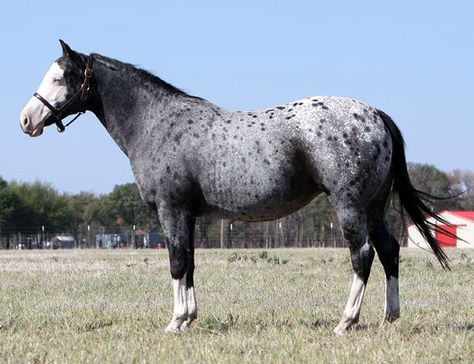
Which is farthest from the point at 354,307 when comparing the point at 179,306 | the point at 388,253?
the point at 179,306

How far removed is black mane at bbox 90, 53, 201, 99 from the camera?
9516 mm

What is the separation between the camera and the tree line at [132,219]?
76.9 metres

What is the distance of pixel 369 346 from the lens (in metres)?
7.11

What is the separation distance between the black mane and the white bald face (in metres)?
0.51

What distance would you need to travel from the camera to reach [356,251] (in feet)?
27.2

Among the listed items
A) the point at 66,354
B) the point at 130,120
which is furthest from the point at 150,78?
the point at 66,354

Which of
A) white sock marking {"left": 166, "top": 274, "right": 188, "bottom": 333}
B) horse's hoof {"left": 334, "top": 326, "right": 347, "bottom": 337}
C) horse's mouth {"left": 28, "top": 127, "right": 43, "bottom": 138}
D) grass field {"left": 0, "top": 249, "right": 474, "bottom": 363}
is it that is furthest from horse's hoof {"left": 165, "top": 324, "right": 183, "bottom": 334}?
horse's mouth {"left": 28, "top": 127, "right": 43, "bottom": 138}

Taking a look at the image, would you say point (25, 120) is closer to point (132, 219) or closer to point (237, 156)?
point (237, 156)

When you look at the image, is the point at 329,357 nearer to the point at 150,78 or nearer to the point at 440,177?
the point at 150,78

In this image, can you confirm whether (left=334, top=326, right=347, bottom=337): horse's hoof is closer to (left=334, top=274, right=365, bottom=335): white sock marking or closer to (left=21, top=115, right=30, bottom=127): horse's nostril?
(left=334, top=274, right=365, bottom=335): white sock marking

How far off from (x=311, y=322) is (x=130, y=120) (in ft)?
9.34

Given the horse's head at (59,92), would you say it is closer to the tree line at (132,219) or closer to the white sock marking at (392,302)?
the white sock marking at (392,302)

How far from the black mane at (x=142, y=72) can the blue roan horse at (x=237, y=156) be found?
0.01 m

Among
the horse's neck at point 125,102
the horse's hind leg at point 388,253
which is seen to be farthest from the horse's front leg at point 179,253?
the horse's hind leg at point 388,253
